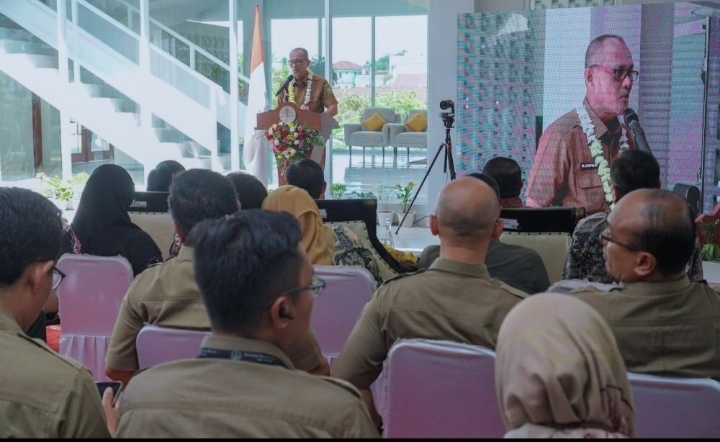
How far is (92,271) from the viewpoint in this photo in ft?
10.3

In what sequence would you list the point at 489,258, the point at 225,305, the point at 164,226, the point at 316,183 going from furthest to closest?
the point at 164,226 → the point at 316,183 → the point at 489,258 → the point at 225,305

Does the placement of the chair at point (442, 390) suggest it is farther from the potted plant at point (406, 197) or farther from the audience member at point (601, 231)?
the potted plant at point (406, 197)

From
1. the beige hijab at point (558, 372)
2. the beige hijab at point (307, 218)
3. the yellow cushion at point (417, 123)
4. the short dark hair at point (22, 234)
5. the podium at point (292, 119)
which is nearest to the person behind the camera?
the beige hijab at point (558, 372)

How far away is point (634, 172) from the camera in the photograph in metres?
3.18

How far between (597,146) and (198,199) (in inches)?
213

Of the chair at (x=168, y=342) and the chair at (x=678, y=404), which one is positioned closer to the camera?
the chair at (x=678, y=404)

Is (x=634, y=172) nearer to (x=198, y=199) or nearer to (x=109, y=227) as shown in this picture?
(x=198, y=199)

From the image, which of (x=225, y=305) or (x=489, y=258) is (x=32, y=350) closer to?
(x=225, y=305)

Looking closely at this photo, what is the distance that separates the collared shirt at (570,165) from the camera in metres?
7.18

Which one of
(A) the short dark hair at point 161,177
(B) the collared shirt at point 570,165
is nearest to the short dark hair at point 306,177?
(A) the short dark hair at point 161,177

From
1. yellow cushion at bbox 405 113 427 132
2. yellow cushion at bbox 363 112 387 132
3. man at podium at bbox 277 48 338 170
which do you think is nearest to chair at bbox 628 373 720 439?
man at podium at bbox 277 48 338 170

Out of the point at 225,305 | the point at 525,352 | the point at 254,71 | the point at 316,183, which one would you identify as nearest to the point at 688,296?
the point at 525,352

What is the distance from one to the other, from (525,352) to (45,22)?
1032 cm

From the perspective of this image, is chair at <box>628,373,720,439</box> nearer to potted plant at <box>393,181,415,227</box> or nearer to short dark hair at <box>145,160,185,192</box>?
short dark hair at <box>145,160,185,192</box>
